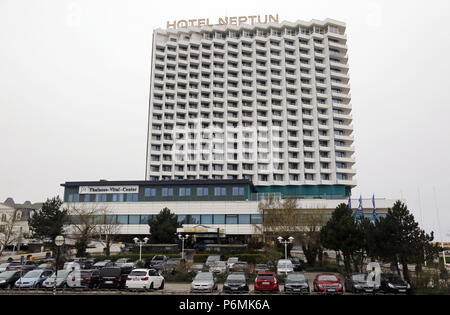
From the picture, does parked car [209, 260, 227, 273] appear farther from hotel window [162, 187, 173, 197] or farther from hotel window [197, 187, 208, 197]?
hotel window [162, 187, 173, 197]

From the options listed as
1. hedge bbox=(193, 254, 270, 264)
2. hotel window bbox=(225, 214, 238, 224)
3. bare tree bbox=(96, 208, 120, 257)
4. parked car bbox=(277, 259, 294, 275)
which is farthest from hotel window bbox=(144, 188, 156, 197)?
parked car bbox=(277, 259, 294, 275)

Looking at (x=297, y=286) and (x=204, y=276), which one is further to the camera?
(x=204, y=276)

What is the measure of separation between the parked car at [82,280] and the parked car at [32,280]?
308 centimetres

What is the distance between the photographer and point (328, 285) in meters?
23.3

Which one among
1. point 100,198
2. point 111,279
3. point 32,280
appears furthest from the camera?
point 100,198

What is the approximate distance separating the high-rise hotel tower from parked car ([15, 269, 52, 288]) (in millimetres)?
66199

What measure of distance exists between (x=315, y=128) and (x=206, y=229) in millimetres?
47430

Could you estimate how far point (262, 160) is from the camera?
305 feet

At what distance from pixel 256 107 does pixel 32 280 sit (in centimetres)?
7739

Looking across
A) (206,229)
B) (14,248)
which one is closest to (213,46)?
(206,229)

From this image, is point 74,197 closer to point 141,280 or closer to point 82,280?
point 82,280

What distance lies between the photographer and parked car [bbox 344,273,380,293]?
76.8ft

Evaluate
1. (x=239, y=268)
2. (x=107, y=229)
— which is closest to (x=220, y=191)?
(x=107, y=229)

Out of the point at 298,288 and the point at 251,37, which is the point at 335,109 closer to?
the point at 251,37
